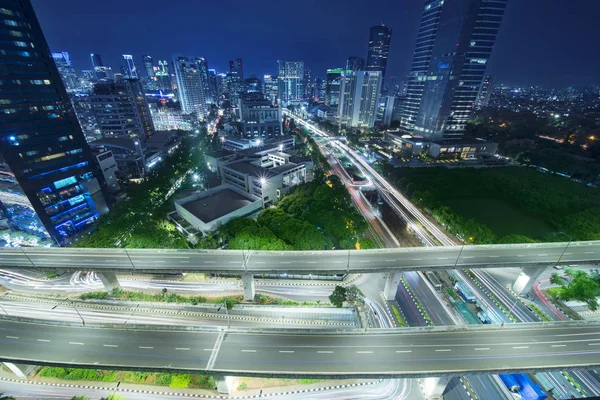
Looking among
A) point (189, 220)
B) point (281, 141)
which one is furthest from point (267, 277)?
point (281, 141)

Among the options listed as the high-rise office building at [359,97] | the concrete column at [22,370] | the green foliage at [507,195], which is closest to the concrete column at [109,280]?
the concrete column at [22,370]

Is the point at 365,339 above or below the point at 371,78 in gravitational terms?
below

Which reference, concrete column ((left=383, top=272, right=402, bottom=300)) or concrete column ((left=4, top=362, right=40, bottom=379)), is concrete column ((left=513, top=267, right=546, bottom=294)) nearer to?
concrete column ((left=383, top=272, right=402, bottom=300))

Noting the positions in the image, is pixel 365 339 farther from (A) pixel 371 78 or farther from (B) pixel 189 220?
(A) pixel 371 78

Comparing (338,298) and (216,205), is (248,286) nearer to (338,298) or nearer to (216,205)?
(338,298)

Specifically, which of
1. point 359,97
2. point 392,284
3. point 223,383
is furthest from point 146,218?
point 359,97

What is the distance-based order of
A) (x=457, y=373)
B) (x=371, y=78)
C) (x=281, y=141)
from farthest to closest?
(x=371, y=78) < (x=281, y=141) < (x=457, y=373)

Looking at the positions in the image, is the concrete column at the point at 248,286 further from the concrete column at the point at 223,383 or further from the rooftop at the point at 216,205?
the rooftop at the point at 216,205

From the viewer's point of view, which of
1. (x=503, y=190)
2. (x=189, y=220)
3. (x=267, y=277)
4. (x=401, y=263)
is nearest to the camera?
(x=401, y=263)
